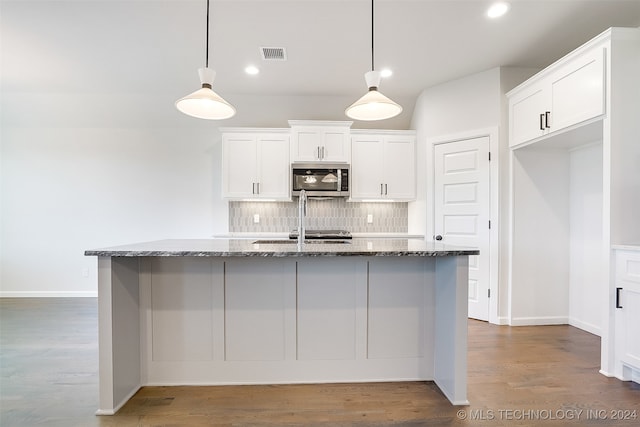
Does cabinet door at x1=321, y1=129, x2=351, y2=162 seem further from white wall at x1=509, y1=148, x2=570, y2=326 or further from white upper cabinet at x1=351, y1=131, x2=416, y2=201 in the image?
white wall at x1=509, y1=148, x2=570, y2=326

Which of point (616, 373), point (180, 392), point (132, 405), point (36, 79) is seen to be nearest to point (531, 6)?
point (616, 373)

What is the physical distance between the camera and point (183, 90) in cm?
403

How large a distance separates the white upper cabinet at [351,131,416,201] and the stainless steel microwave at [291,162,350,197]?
213 millimetres

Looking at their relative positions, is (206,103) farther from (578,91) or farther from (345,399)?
(578,91)

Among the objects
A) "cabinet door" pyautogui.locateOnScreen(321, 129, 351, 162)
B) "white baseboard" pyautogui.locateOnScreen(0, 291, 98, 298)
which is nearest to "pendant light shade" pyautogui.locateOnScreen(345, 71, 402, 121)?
"cabinet door" pyautogui.locateOnScreen(321, 129, 351, 162)

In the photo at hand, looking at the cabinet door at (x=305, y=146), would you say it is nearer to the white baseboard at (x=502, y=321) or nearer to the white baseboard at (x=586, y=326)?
the white baseboard at (x=502, y=321)

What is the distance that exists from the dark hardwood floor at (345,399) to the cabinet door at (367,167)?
2.27 m

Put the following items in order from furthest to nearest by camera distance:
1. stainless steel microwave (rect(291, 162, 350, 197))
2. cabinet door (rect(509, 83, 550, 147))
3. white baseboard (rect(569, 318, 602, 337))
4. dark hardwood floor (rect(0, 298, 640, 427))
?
stainless steel microwave (rect(291, 162, 350, 197))
white baseboard (rect(569, 318, 602, 337))
cabinet door (rect(509, 83, 550, 147))
dark hardwood floor (rect(0, 298, 640, 427))

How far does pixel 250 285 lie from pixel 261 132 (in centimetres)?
257

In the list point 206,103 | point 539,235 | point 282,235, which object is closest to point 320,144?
point 282,235

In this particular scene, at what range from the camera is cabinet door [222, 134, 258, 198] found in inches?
161

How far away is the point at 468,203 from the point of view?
3.63 meters

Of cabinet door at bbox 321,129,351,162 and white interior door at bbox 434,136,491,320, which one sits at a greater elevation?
cabinet door at bbox 321,129,351,162

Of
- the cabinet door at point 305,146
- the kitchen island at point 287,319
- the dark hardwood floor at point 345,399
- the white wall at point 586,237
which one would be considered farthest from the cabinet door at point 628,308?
the cabinet door at point 305,146
